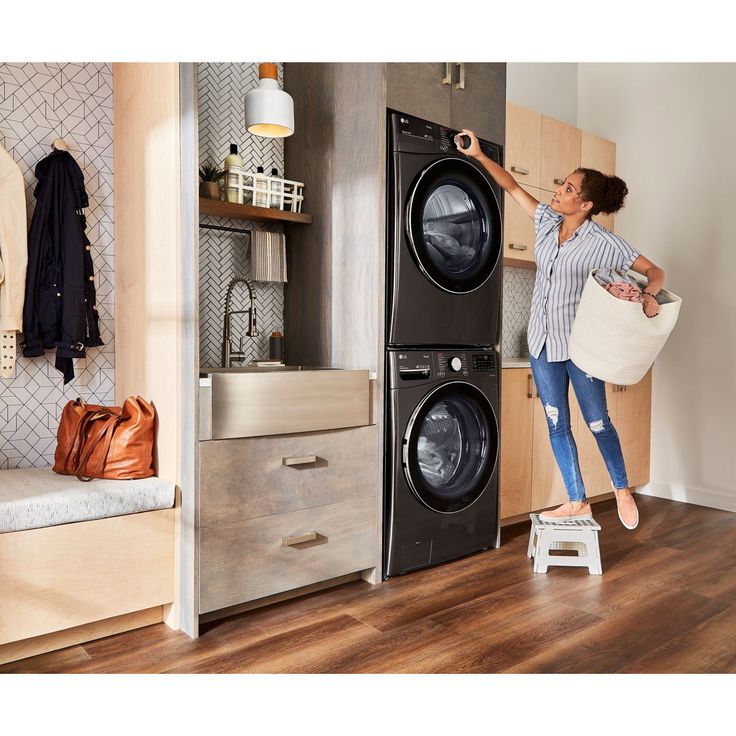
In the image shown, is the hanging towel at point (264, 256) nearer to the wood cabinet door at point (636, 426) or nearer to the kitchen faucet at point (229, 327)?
the kitchen faucet at point (229, 327)

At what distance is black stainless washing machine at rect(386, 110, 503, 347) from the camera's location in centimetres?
252

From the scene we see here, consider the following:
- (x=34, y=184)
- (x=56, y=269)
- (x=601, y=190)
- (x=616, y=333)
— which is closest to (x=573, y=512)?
(x=616, y=333)

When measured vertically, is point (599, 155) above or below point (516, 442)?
above

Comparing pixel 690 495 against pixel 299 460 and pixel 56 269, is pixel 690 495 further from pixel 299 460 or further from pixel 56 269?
pixel 56 269

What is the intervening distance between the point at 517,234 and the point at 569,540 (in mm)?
1653

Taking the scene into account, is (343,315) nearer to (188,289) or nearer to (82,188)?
(188,289)

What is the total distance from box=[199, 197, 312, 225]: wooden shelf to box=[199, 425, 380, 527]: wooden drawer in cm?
87

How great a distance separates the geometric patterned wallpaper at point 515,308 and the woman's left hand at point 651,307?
1519 mm

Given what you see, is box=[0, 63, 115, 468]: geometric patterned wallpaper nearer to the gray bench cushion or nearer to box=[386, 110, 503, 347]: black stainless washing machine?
the gray bench cushion

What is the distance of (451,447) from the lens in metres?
2.80

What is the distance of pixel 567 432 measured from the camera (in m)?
2.88

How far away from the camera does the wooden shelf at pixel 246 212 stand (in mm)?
2369
